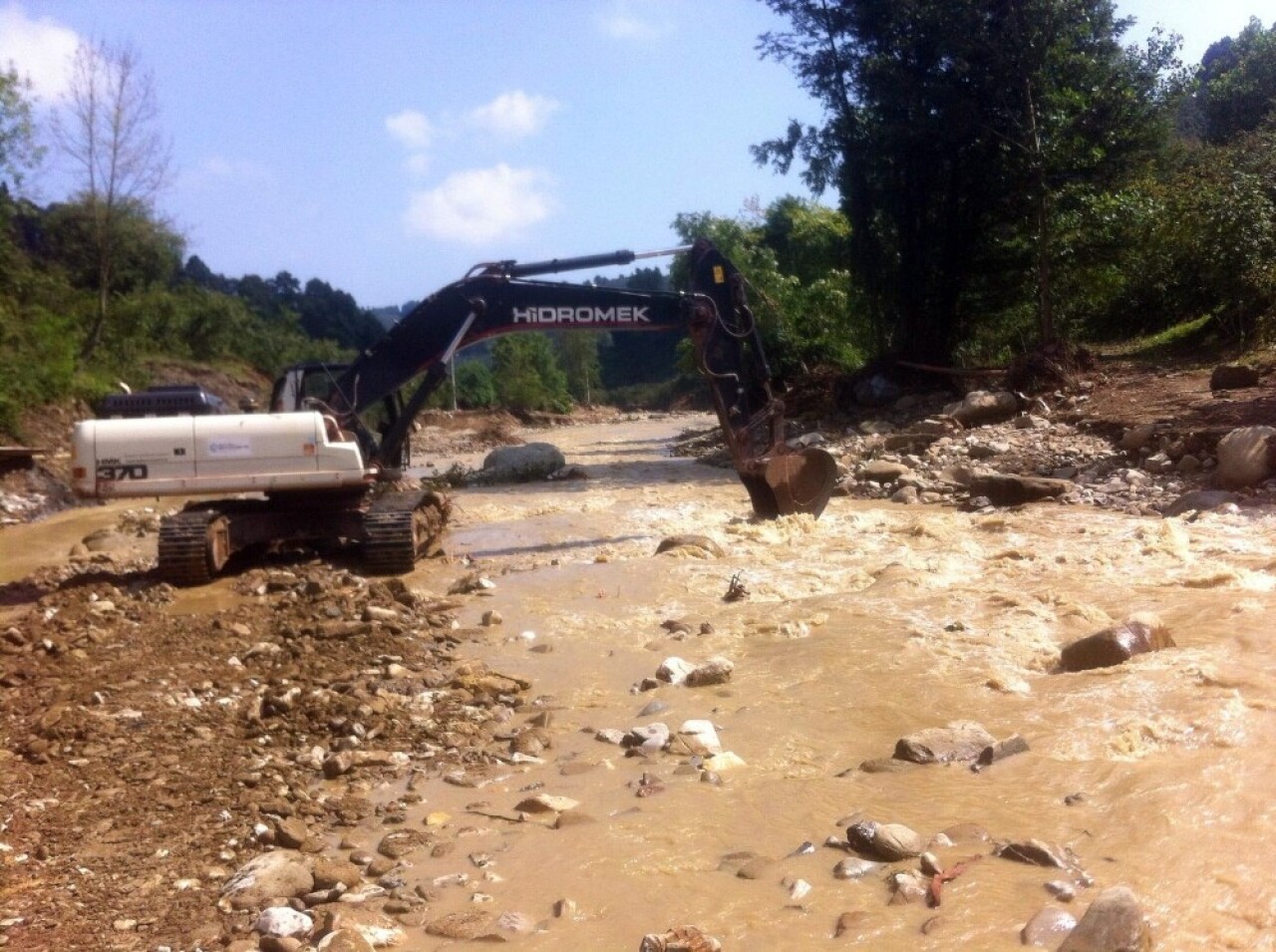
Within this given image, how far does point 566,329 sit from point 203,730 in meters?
6.77

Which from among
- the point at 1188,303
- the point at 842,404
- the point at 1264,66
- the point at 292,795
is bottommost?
the point at 292,795

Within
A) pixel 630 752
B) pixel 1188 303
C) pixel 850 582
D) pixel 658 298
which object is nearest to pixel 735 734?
pixel 630 752

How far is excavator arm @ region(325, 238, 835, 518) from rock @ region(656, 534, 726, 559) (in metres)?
0.95

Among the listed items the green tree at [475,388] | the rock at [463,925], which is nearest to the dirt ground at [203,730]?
the rock at [463,925]

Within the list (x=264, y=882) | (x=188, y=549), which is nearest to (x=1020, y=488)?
(x=188, y=549)

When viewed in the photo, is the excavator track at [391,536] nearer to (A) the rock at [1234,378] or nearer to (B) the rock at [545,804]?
(B) the rock at [545,804]

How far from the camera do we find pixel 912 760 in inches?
216

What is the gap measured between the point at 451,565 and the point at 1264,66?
33251 millimetres

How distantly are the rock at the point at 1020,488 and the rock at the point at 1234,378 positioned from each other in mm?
3672

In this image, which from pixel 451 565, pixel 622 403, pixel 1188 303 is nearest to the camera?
pixel 451 565

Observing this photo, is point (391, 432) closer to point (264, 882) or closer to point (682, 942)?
A: point (264, 882)

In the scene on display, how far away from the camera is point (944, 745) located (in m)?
5.52

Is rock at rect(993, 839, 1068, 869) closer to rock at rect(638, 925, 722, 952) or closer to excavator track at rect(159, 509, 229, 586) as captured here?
rock at rect(638, 925, 722, 952)

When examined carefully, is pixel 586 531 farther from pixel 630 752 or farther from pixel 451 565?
pixel 630 752
